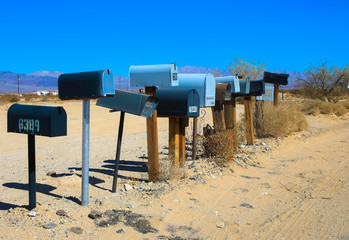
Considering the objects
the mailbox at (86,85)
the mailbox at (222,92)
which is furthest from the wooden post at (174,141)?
the mailbox at (86,85)

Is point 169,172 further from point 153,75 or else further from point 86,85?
point 86,85

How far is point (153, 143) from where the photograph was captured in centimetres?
524

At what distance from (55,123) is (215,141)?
3.78 meters

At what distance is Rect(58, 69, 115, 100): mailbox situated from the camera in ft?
13.0

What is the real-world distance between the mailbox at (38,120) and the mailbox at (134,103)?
1.23m

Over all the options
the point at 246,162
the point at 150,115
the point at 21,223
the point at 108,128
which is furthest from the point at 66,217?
the point at 108,128

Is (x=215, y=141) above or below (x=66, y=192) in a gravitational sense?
above

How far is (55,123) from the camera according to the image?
3680mm

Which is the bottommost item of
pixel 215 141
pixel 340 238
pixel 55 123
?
pixel 340 238

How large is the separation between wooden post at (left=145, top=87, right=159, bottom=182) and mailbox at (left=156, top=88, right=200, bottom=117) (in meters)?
0.43

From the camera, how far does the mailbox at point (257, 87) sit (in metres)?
8.52

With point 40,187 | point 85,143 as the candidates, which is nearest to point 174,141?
point 85,143

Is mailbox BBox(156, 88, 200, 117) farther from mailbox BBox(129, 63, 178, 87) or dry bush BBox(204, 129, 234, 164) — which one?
dry bush BBox(204, 129, 234, 164)

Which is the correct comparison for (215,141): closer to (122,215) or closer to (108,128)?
(122,215)
